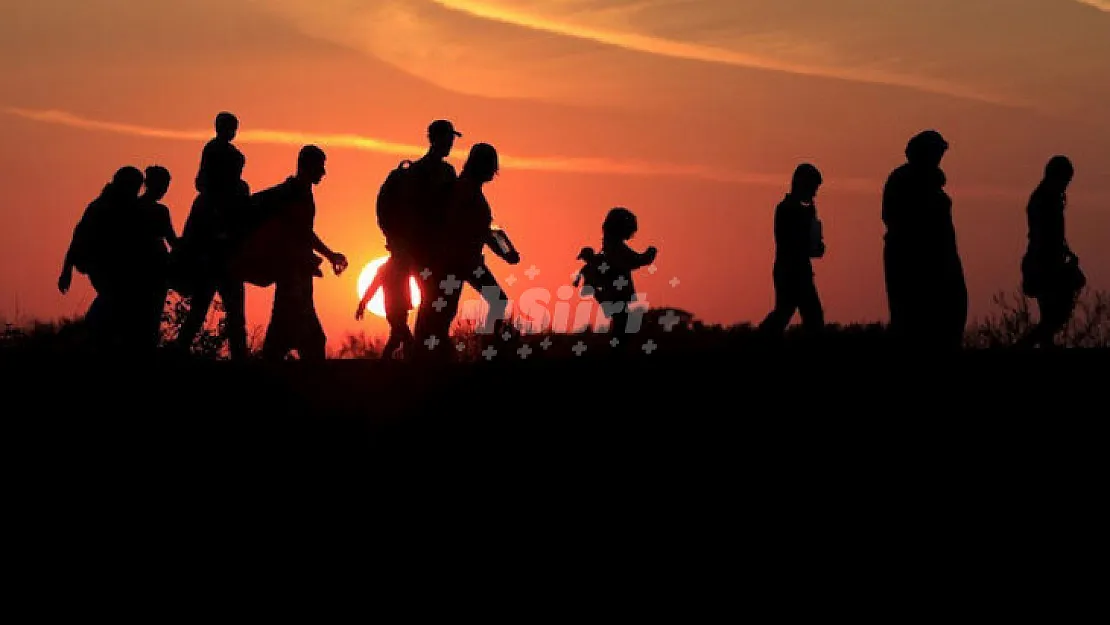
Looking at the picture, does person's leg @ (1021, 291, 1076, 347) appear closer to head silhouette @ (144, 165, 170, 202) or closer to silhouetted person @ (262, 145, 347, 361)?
silhouetted person @ (262, 145, 347, 361)

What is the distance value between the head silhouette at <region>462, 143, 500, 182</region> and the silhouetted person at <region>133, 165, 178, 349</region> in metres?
2.96

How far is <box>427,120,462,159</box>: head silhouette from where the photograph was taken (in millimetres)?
12656

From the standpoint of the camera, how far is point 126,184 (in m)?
14.2

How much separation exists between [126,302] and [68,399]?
3.18 meters

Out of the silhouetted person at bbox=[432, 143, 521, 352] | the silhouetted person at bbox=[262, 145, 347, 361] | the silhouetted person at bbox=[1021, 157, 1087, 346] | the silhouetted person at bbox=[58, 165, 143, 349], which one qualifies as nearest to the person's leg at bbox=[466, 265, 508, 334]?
the silhouetted person at bbox=[432, 143, 521, 352]

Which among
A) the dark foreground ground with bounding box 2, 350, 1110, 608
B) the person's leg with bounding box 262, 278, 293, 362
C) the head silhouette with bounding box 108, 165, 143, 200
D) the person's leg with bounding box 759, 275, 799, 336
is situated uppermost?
the head silhouette with bounding box 108, 165, 143, 200

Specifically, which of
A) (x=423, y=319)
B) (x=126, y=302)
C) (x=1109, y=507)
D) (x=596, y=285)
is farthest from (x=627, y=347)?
(x=1109, y=507)

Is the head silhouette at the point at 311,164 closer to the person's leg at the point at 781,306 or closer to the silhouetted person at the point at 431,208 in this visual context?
the silhouetted person at the point at 431,208

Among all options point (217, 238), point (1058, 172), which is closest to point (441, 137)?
point (217, 238)

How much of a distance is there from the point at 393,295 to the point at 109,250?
2510 millimetres

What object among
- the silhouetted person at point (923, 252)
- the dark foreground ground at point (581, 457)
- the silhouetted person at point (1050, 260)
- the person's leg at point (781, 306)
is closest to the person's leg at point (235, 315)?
the dark foreground ground at point (581, 457)

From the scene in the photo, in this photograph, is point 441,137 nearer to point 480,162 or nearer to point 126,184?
point 480,162

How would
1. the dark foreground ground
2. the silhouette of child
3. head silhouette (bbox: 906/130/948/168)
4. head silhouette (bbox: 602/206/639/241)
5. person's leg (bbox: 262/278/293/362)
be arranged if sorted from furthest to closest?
head silhouette (bbox: 602/206/639/241), person's leg (bbox: 262/278/293/362), the silhouette of child, head silhouette (bbox: 906/130/948/168), the dark foreground ground

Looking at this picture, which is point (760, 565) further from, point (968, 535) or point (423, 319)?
point (423, 319)
